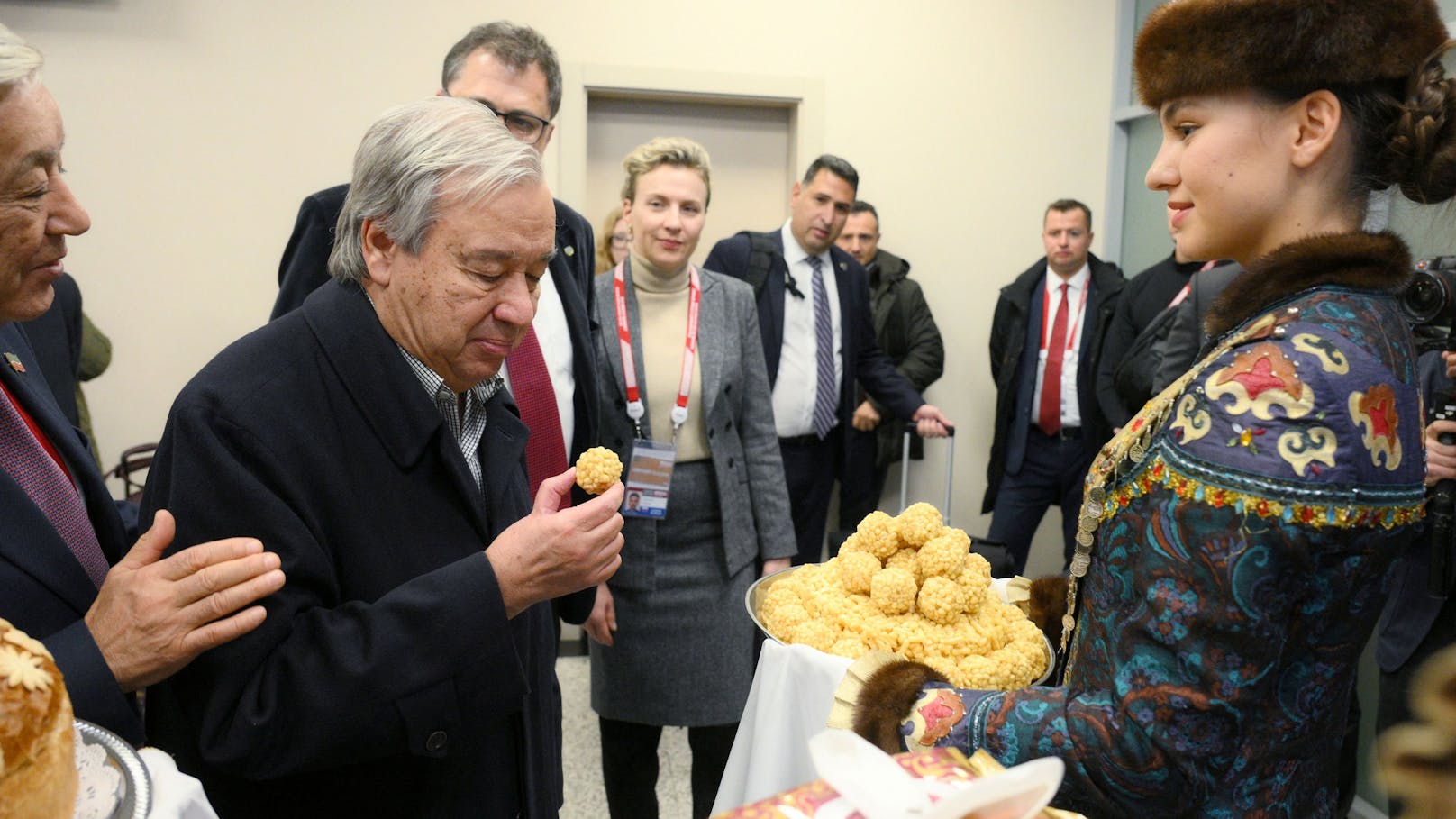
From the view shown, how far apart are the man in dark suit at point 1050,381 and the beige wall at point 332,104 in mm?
727

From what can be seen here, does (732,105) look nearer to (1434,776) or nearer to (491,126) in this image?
(491,126)

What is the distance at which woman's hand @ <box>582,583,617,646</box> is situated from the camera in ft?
Answer: 8.02

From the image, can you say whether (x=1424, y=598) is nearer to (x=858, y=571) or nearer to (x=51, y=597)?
(x=858, y=571)

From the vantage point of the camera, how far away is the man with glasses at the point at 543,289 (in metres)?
2.14

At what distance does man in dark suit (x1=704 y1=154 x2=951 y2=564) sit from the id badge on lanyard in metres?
0.95

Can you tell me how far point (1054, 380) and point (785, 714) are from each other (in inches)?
126

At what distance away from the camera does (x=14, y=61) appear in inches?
42.1

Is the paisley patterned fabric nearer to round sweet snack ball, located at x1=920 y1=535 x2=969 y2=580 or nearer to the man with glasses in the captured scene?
round sweet snack ball, located at x1=920 y1=535 x2=969 y2=580

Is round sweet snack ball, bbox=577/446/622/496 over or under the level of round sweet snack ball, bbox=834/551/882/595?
over

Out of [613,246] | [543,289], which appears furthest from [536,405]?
[613,246]

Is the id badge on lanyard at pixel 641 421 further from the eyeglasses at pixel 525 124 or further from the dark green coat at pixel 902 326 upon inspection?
the dark green coat at pixel 902 326

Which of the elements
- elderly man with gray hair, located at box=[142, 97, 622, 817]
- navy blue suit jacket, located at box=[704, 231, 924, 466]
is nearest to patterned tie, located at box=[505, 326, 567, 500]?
elderly man with gray hair, located at box=[142, 97, 622, 817]

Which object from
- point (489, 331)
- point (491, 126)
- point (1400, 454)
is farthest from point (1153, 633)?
point (491, 126)

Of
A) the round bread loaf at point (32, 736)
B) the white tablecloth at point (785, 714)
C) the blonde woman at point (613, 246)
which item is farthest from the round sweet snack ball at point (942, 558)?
the blonde woman at point (613, 246)
